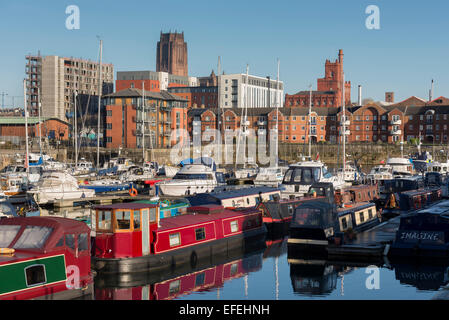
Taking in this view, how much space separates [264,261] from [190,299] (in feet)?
25.9

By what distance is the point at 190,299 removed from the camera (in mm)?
23156

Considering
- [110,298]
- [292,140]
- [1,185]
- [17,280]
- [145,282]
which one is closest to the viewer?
[17,280]

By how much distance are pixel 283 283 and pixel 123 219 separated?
7.46 metres

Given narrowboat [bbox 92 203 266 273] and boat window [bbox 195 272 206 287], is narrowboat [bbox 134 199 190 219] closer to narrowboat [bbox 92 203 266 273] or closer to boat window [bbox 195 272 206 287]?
narrowboat [bbox 92 203 266 273]

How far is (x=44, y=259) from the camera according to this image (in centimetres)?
1848

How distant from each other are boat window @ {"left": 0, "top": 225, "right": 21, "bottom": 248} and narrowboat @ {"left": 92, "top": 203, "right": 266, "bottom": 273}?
16.6ft

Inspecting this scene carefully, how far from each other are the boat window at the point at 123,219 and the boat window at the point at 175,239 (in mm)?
2777

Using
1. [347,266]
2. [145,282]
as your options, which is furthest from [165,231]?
[347,266]

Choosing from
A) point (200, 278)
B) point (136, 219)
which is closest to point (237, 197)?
point (200, 278)

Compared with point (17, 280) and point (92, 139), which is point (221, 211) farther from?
point (92, 139)

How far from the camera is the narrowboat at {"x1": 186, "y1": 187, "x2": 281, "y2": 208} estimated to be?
119ft

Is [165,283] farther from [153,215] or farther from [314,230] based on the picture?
[314,230]

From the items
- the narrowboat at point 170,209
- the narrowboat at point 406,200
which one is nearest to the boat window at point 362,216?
the narrowboat at point 406,200

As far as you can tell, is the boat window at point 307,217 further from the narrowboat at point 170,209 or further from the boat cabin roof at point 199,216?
the narrowboat at point 170,209
